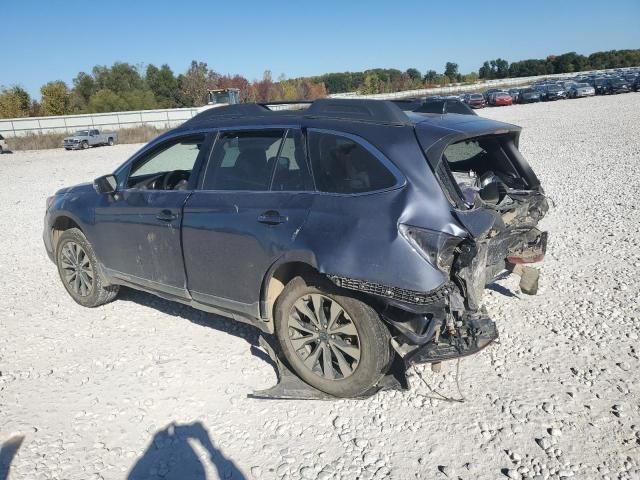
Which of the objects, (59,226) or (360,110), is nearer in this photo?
(360,110)

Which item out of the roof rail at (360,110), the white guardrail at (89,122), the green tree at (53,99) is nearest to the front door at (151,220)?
the roof rail at (360,110)

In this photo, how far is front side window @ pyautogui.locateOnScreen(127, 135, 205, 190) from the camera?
425cm

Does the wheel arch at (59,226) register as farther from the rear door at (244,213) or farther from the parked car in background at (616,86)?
the parked car in background at (616,86)

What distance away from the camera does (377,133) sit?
10.6 ft

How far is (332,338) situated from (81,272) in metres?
3.14

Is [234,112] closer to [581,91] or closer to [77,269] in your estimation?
A: [77,269]

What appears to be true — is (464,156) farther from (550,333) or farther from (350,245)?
(350,245)

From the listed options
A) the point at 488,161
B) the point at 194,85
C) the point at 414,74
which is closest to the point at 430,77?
the point at 414,74

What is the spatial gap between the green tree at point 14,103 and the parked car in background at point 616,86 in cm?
6550

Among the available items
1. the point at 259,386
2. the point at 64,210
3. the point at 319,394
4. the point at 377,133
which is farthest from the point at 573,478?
the point at 64,210

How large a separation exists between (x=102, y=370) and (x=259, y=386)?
4.39 feet

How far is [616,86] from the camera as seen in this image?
1698 inches

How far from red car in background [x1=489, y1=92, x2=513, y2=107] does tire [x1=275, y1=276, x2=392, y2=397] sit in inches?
1826

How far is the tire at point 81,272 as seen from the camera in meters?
4.91
